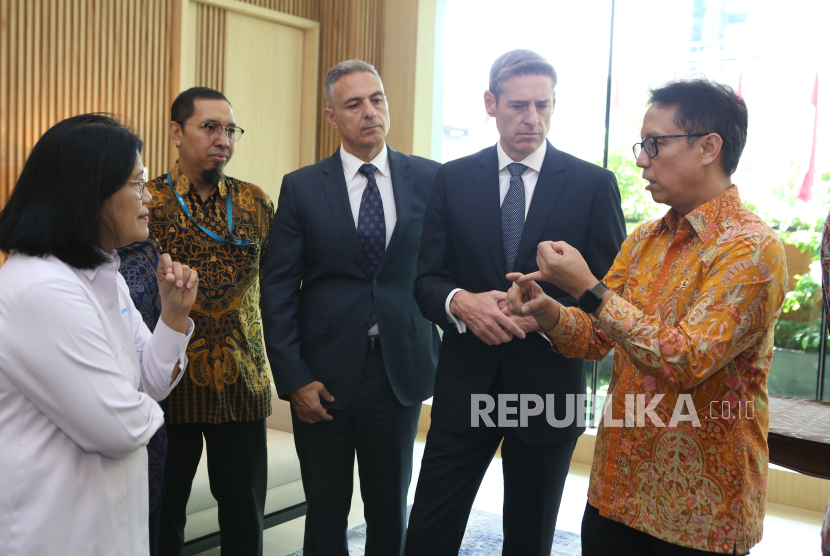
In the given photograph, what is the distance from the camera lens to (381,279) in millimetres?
2744

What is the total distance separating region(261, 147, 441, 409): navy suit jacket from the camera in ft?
8.80

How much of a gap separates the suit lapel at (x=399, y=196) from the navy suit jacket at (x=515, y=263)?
9.6 inches

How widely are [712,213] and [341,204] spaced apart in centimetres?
145

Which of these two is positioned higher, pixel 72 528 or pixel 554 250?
pixel 554 250

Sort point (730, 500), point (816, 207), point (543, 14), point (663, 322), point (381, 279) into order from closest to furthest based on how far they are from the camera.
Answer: point (730, 500) < point (663, 322) < point (381, 279) < point (816, 207) < point (543, 14)

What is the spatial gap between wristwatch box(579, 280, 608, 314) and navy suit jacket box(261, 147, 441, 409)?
1.09m

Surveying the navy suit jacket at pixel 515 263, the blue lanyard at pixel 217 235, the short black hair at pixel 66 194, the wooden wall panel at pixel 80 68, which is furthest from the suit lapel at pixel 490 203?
the wooden wall panel at pixel 80 68

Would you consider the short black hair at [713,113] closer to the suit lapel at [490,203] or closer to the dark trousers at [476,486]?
the suit lapel at [490,203]

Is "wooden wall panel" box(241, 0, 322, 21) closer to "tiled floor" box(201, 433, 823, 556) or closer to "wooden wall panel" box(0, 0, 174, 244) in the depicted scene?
"wooden wall panel" box(0, 0, 174, 244)

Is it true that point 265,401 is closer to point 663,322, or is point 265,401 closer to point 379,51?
point 663,322

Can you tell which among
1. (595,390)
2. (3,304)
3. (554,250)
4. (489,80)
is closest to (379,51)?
(595,390)

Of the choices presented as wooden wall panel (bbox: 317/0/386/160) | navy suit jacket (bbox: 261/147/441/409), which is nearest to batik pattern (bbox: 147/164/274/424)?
navy suit jacket (bbox: 261/147/441/409)

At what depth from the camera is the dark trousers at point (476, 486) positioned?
7.79 feet

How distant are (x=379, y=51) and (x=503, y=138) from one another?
394 centimetres
